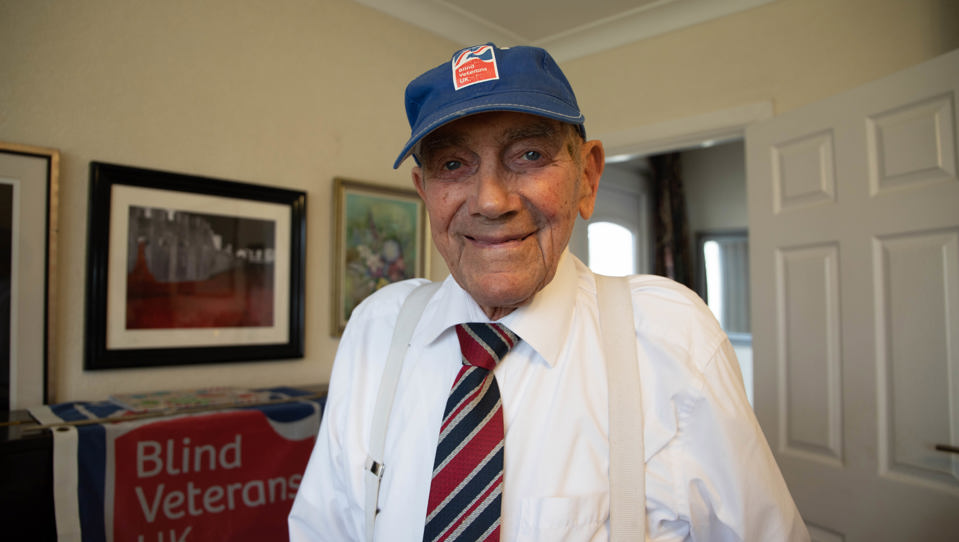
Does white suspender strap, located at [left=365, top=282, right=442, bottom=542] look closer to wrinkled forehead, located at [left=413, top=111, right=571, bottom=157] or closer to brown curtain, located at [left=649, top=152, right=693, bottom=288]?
wrinkled forehead, located at [left=413, top=111, right=571, bottom=157]

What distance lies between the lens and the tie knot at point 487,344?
78cm

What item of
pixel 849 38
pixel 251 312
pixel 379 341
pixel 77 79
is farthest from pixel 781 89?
pixel 77 79

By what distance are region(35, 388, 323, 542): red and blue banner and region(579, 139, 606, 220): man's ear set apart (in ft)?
4.02

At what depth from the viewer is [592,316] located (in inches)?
32.6

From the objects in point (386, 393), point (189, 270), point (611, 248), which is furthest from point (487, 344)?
point (611, 248)

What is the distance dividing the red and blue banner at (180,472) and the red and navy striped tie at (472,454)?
1040mm

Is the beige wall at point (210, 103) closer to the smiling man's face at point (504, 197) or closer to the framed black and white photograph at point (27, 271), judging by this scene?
the framed black and white photograph at point (27, 271)

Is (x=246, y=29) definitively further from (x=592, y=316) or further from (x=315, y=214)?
(x=592, y=316)

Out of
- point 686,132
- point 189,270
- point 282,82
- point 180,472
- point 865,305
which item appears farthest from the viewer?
point 686,132

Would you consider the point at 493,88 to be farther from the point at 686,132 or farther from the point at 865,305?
the point at 686,132

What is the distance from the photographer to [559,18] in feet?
8.64

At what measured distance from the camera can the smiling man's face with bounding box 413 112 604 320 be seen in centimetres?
72

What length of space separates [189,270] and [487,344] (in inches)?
56.5

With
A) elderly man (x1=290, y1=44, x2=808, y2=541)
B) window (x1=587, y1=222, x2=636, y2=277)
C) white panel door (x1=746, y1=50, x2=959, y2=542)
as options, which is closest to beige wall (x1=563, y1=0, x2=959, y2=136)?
white panel door (x1=746, y1=50, x2=959, y2=542)
